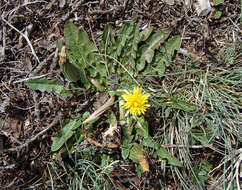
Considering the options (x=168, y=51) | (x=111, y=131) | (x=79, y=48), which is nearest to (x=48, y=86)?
(x=79, y=48)

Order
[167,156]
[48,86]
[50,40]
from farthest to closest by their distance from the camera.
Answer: [50,40] < [48,86] < [167,156]

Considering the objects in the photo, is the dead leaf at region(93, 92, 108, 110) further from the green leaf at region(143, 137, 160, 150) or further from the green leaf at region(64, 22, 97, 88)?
the green leaf at region(143, 137, 160, 150)

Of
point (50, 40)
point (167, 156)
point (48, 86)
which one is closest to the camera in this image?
point (167, 156)

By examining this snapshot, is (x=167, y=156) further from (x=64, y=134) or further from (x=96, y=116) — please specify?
(x=64, y=134)

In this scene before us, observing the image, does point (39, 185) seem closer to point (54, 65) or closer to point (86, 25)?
point (54, 65)

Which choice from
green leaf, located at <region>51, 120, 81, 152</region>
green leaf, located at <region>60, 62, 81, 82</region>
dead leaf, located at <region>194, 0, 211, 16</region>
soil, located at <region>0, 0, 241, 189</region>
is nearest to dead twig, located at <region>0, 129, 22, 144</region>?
soil, located at <region>0, 0, 241, 189</region>

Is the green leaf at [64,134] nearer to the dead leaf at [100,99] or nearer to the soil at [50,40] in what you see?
the soil at [50,40]

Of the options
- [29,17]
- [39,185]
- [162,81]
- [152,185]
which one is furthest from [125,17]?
[39,185]
